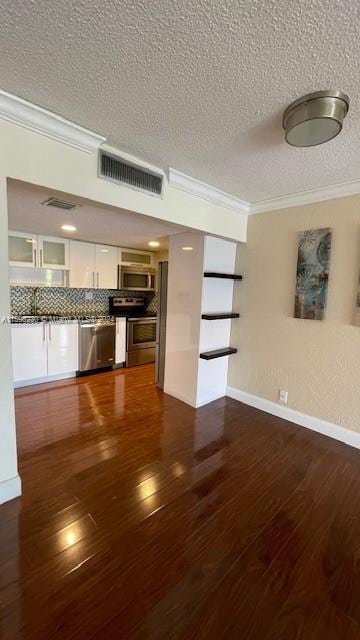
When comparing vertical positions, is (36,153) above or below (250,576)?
above

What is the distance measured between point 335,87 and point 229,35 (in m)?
0.57

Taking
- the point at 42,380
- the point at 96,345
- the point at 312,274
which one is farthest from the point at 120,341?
the point at 312,274

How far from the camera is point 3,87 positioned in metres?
1.28

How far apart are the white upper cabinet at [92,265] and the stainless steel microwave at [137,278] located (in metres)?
0.12

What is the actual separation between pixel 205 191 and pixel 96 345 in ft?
9.20

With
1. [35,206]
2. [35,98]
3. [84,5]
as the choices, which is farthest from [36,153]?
[35,206]

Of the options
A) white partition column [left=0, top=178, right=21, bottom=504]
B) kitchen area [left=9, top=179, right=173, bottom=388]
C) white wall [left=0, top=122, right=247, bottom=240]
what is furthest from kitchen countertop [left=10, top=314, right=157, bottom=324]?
white wall [left=0, top=122, right=247, bottom=240]

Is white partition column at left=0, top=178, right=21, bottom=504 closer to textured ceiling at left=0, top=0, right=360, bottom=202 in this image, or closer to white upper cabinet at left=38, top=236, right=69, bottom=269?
textured ceiling at left=0, top=0, right=360, bottom=202

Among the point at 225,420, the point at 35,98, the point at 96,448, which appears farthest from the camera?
the point at 225,420

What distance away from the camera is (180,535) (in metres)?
1.48

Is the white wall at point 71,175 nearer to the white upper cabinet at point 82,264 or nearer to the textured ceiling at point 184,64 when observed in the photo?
the textured ceiling at point 184,64

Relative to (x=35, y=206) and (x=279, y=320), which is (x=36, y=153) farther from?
(x=279, y=320)

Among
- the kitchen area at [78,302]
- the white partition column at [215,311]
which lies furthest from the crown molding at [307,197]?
the kitchen area at [78,302]

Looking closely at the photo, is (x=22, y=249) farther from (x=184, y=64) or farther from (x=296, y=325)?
(x=296, y=325)
